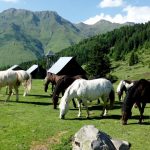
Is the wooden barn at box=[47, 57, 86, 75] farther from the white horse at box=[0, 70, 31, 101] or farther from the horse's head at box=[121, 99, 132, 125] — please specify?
the horse's head at box=[121, 99, 132, 125]

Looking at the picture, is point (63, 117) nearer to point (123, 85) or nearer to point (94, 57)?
point (123, 85)

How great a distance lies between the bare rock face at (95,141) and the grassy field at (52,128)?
1.74m

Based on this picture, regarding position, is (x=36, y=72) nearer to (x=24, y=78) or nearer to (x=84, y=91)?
(x=24, y=78)

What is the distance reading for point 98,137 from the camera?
1700 cm

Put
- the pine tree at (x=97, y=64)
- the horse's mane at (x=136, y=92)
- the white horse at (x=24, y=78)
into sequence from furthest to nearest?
the pine tree at (x=97, y=64) → the white horse at (x=24, y=78) → the horse's mane at (x=136, y=92)

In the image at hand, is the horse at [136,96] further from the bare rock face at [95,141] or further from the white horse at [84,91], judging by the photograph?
the bare rock face at [95,141]

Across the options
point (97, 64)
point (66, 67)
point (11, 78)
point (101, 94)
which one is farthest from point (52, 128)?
point (97, 64)

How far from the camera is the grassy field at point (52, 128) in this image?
2022 centimetres

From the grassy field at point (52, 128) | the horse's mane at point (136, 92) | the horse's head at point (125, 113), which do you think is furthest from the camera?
the horse's mane at point (136, 92)

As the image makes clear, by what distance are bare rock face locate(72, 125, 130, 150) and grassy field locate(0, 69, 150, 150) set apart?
1.74 metres

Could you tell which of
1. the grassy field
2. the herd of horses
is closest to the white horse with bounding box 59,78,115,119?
the herd of horses

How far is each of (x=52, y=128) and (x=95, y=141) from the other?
7.24 m

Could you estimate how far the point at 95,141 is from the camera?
16750mm

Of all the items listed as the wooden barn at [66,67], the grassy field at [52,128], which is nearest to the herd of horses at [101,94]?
the grassy field at [52,128]
